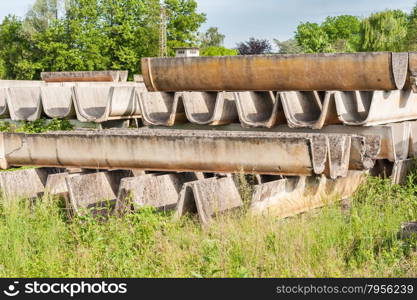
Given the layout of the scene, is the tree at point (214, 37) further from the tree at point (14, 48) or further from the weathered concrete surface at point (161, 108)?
the weathered concrete surface at point (161, 108)

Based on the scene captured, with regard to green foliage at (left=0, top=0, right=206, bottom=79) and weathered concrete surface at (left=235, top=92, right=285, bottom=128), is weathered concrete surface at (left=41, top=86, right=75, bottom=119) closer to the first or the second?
weathered concrete surface at (left=235, top=92, right=285, bottom=128)

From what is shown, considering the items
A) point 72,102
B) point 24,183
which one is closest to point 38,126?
point 72,102

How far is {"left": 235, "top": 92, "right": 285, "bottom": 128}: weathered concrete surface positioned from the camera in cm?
893

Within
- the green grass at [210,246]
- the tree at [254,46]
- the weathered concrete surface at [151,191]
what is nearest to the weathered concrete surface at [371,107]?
the green grass at [210,246]

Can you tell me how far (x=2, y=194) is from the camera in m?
7.69

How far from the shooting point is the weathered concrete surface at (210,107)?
31.0 feet

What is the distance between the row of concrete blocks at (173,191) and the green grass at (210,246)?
0.21 meters

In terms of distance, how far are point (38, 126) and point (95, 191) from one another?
22.0 ft

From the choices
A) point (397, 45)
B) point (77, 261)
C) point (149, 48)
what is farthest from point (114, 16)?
point (77, 261)

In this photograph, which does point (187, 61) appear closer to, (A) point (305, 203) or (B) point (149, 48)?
(A) point (305, 203)

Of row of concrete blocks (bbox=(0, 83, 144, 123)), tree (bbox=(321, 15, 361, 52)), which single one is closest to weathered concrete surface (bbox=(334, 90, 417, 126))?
row of concrete blocks (bbox=(0, 83, 144, 123))

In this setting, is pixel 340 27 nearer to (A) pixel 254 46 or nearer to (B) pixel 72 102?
(A) pixel 254 46

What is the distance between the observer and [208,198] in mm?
6723

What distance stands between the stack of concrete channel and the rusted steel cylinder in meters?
0.01
